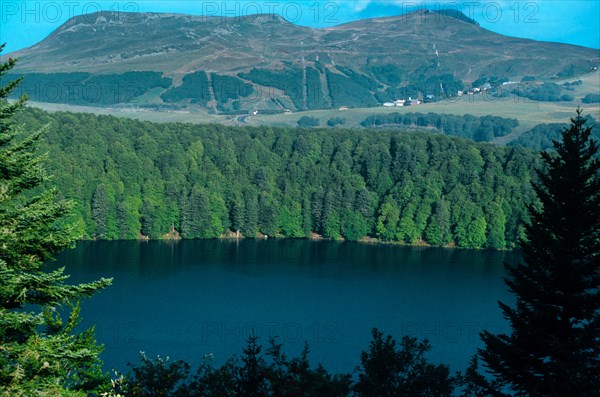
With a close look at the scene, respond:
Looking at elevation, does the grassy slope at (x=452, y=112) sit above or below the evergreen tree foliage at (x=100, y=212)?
above

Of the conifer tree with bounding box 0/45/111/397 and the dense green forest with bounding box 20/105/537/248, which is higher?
the conifer tree with bounding box 0/45/111/397

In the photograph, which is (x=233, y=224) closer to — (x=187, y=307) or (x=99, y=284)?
(x=187, y=307)

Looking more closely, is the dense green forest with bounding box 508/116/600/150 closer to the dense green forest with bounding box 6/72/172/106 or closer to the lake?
the lake

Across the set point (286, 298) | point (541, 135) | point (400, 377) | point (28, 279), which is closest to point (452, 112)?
point (541, 135)

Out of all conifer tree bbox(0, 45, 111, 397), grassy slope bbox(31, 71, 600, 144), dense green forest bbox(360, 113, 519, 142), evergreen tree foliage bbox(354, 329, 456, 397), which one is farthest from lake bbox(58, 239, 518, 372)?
grassy slope bbox(31, 71, 600, 144)

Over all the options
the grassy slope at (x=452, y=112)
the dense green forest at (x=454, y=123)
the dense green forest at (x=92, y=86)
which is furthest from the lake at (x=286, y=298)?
the dense green forest at (x=92, y=86)

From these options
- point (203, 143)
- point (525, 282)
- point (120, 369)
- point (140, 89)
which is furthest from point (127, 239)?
point (140, 89)

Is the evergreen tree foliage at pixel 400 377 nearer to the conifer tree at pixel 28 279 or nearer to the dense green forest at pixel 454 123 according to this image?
the conifer tree at pixel 28 279

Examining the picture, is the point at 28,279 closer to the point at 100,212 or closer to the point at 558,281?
the point at 558,281
